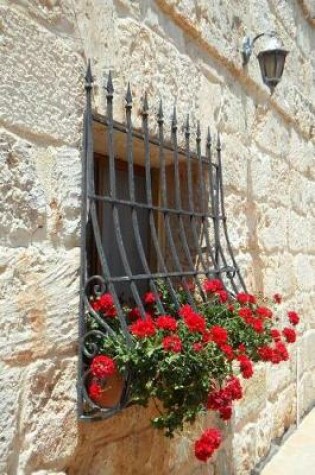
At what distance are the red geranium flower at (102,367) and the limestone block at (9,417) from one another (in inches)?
8.9

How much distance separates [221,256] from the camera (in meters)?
2.75

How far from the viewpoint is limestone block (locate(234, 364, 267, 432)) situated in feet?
10.2

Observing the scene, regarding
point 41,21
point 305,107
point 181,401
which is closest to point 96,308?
point 181,401

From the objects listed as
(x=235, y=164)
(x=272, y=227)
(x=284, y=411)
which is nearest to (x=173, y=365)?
(x=235, y=164)

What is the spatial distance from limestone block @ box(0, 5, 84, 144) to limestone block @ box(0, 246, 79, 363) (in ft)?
1.25

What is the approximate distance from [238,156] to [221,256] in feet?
2.45

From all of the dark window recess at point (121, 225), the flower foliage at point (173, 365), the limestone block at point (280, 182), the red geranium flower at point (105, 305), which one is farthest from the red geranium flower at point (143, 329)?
the limestone block at point (280, 182)

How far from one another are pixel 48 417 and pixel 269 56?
8.43 feet

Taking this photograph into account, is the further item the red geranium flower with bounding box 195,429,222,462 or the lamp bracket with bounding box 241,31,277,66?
the lamp bracket with bounding box 241,31,277,66

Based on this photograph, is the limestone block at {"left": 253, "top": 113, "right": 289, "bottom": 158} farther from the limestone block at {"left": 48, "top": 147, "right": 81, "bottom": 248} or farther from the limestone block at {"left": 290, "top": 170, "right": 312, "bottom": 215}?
the limestone block at {"left": 48, "top": 147, "right": 81, "bottom": 248}

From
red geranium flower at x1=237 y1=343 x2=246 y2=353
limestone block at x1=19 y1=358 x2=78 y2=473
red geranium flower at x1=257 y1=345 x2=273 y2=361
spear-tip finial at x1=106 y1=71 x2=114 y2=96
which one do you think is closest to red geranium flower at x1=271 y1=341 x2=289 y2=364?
red geranium flower at x1=257 y1=345 x2=273 y2=361

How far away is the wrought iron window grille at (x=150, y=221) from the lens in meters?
1.85

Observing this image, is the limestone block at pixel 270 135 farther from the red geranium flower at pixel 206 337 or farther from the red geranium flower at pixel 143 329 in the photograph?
the red geranium flower at pixel 143 329

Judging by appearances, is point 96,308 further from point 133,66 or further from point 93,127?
point 133,66
